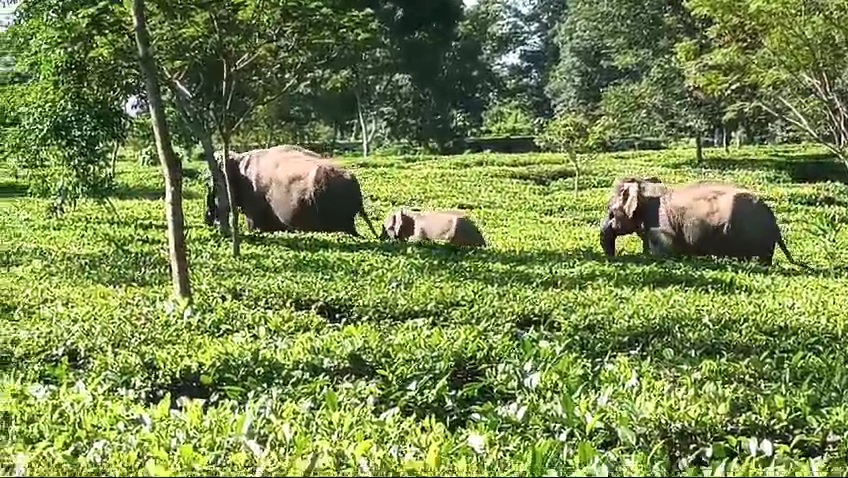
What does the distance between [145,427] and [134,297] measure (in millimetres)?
3961

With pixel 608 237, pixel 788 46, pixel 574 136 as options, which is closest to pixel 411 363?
pixel 608 237

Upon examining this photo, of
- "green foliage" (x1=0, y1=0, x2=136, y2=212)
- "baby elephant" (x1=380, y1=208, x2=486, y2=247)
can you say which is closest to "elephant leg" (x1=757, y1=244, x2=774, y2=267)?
"baby elephant" (x1=380, y1=208, x2=486, y2=247)

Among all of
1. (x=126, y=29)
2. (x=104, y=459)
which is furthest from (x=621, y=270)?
(x=104, y=459)

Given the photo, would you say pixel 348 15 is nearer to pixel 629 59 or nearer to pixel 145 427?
pixel 145 427

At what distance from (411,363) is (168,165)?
2.75 meters

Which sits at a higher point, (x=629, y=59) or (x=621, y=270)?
(x=629, y=59)

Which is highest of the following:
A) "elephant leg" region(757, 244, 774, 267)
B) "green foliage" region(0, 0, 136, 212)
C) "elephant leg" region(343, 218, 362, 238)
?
"green foliage" region(0, 0, 136, 212)

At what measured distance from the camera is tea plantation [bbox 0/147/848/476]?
11.4ft

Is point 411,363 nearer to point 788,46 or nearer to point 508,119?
point 788,46

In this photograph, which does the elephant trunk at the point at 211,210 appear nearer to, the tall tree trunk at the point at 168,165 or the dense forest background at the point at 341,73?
the dense forest background at the point at 341,73

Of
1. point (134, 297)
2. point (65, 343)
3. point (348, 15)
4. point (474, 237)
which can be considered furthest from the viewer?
point (474, 237)

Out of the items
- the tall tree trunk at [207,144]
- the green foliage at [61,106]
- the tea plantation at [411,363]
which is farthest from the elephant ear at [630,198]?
the green foliage at [61,106]

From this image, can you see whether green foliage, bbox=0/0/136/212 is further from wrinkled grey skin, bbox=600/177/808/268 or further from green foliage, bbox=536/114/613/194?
green foliage, bbox=536/114/613/194

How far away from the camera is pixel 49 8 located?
11547mm
